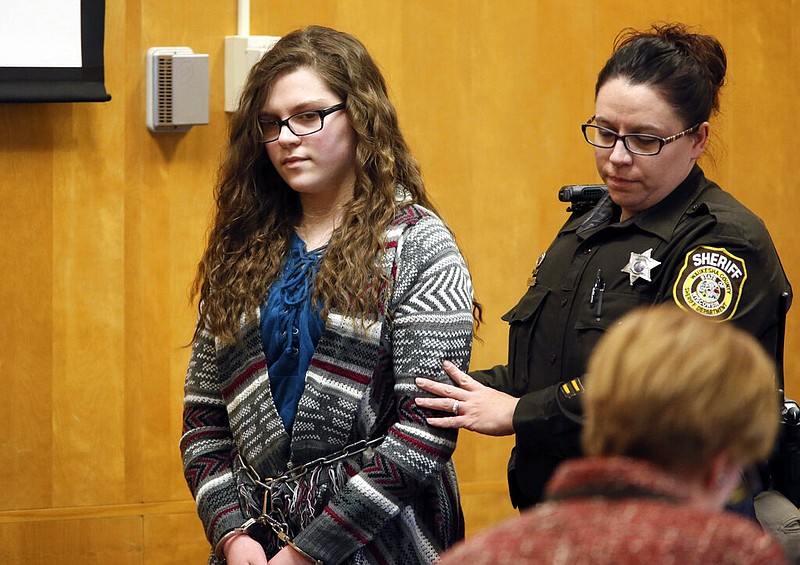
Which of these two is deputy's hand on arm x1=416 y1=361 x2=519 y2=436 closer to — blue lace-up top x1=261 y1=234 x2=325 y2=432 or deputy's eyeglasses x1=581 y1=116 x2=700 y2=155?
blue lace-up top x1=261 y1=234 x2=325 y2=432

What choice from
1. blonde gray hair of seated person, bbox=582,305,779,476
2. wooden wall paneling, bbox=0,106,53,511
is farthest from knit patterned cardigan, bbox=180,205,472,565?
wooden wall paneling, bbox=0,106,53,511

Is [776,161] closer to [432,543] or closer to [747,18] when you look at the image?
[747,18]

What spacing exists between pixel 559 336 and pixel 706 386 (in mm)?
1104

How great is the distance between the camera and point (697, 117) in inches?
84.7

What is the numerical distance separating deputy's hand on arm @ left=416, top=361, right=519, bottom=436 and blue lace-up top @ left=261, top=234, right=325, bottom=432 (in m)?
0.21

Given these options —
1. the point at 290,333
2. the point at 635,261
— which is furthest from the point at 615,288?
the point at 290,333

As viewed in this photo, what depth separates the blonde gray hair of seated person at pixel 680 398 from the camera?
108cm

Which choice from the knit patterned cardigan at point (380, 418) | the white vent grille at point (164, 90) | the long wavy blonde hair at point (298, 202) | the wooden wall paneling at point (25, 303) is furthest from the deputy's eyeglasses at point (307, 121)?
the wooden wall paneling at point (25, 303)

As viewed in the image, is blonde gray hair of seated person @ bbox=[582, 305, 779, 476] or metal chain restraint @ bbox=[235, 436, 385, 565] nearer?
blonde gray hair of seated person @ bbox=[582, 305, 779, 476]

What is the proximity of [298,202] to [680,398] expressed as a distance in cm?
130

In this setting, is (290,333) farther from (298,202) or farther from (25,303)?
(25,303)

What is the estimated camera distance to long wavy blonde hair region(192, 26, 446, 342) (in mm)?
2057

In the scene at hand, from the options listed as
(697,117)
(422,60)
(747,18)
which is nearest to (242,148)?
(697,117)

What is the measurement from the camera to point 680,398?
3.53 ft
